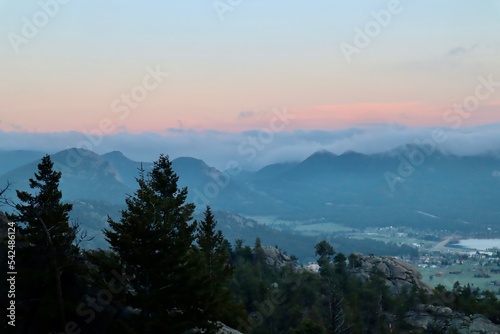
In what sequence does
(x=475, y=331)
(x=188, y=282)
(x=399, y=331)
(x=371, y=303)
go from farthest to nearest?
(x=371, y=303) < (x=399, y=331) < (x=475, y=331) < (x=188, y=282)

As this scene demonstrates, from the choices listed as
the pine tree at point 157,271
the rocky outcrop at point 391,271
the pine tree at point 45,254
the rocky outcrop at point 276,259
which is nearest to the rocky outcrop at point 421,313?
the rocky outcrop at point 391,271

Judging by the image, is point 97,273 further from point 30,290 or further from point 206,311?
point 206,311

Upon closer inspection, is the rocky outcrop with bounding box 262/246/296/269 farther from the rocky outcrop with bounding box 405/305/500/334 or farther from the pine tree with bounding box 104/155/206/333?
the pine tree with bounding box 104/155/206/333

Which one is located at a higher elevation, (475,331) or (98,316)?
(98,316)

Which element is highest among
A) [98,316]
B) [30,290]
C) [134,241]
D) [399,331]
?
[134,241]

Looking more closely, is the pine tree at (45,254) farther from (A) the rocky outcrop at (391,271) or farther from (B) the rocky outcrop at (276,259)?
(B) the rocky outcrop at (276,259)

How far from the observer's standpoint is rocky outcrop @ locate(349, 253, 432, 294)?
9050cm

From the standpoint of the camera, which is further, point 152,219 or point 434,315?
point 434,315

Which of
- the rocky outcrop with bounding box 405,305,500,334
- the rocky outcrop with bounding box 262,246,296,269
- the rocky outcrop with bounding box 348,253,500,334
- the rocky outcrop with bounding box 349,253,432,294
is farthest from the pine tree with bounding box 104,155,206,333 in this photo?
the rocky outcrop with bounding box 262,246,296,269

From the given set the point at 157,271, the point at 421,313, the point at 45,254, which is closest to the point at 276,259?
the point at 421,313

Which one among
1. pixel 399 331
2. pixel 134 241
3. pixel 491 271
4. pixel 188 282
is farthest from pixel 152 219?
pixel 491 271

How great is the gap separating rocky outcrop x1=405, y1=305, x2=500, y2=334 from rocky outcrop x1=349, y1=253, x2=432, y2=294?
14.6m

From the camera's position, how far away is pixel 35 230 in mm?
29500

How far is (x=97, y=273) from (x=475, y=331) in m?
55.2
